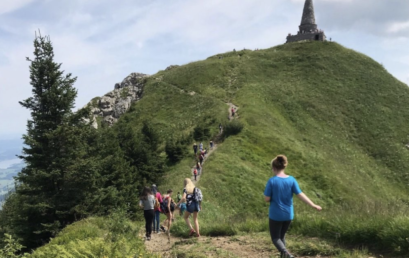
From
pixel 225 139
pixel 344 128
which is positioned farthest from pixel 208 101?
pixel 344 128

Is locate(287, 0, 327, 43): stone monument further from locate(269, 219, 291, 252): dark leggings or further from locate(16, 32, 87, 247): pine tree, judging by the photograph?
locate(269, 219, 291, 252): dark leggings

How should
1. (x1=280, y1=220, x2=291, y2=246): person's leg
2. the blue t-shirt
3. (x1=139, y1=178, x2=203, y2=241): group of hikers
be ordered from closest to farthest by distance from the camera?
1. the blue t-shirt
2. (x1=280, y1=220, x2=291, y2=246): person's leg
3. (x1=139, y1=178, x2=203, y2=241): group of hikers

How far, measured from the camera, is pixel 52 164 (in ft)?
62.3

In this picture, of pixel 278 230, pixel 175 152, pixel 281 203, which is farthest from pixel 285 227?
pixel 175 152

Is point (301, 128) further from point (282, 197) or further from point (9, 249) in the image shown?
point (9, 249)

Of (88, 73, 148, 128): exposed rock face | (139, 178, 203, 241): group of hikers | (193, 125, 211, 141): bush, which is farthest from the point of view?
(88, 73, 148, 128): exposed rock face

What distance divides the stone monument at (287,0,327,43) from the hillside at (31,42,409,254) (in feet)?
19.4

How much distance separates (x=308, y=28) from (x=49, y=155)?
82337 millimetres

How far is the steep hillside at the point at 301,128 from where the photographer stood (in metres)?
11.1

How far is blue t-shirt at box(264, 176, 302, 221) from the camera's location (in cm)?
603

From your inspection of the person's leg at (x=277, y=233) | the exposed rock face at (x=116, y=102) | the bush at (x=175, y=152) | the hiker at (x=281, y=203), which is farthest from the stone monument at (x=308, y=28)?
the person's leg at (x=277, y=233)

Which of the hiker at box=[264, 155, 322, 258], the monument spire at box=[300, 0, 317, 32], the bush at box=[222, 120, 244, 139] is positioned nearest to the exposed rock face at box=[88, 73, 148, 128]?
the bush at box=[222, 120, 244, 139]

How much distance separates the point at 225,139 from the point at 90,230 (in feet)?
98.1

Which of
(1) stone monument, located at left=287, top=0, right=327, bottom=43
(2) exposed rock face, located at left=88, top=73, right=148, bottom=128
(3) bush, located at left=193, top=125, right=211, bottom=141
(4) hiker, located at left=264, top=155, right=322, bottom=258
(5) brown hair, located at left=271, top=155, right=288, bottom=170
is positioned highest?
(1) stone monument, located at left=287, top=0, right=327, bottom=43
